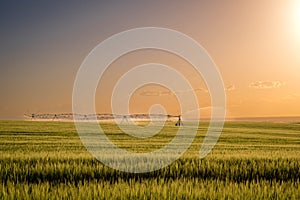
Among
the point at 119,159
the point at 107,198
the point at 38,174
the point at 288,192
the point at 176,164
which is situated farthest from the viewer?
the point at 119,159

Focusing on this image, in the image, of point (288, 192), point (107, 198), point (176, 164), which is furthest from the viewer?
point (176, 164)

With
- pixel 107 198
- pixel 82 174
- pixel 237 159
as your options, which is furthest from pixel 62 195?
pixel 237 159

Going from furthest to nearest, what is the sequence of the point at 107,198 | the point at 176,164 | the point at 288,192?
the point at 176,164, the point at 288,192, the point at 107,198

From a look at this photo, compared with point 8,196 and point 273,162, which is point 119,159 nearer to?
point 273,162

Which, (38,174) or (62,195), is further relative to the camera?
(38,174)

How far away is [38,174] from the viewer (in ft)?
38.1

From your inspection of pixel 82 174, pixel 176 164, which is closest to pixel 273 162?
pixel 176 164

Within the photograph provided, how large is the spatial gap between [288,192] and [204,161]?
5.50m

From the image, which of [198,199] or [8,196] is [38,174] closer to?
[8,196]

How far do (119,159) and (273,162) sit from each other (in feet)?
17.9

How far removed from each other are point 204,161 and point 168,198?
647cm

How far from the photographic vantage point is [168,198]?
7.75m

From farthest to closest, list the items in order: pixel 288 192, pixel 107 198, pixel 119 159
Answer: pixel 119 159, pixel 288 192, pixel 107 198

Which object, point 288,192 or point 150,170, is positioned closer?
point 288,192
